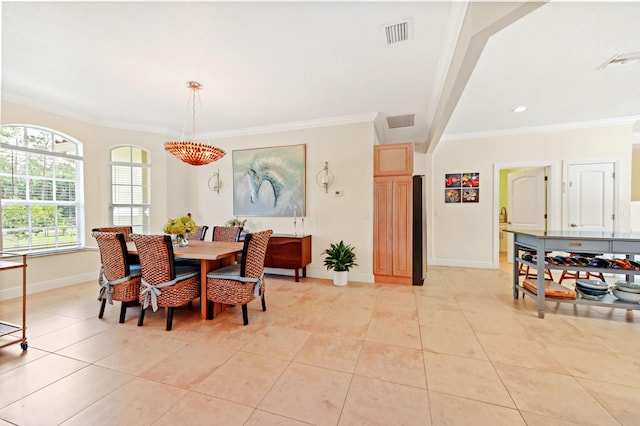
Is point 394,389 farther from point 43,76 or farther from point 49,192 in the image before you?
point 49,192

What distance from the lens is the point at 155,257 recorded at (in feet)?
8.08

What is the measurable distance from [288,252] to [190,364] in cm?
238

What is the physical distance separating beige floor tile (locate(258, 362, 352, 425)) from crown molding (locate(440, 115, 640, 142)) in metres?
5.07

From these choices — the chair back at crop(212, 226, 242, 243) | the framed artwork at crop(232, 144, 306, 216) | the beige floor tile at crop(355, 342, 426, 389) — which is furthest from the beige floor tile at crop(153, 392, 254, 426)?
the framed artwork at crop(232, 144, 306, 216)

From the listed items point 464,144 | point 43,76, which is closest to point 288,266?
point 43,76

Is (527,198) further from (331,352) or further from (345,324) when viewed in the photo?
(331,352)

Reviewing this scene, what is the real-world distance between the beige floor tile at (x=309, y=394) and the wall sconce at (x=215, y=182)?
411 cm

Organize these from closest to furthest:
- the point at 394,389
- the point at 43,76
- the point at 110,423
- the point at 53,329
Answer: the point at 110,423 → the point at 394,389 → the point at 53,329 → the point at 43,76

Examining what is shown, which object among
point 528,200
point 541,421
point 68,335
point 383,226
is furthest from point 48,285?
point 528,200

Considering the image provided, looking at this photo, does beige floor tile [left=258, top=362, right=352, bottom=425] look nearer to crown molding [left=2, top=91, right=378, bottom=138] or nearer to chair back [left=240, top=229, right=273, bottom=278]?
chair back [left=240, top=229, right=273, bottom=278]

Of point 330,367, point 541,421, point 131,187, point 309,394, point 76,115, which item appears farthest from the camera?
point 131,187

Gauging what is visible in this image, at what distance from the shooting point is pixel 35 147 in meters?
3.69

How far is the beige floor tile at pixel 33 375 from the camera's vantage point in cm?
162

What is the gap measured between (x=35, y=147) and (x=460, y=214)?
24.2ft
